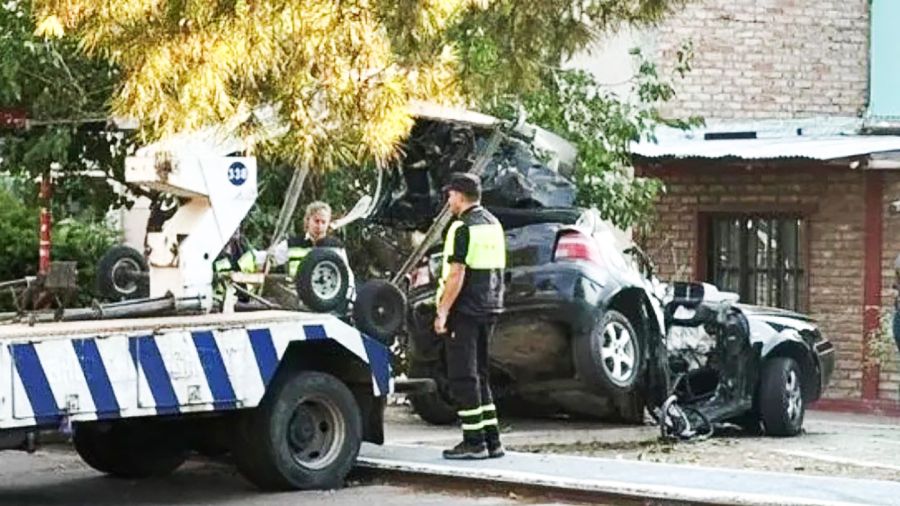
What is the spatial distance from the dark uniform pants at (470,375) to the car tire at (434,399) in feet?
4.16

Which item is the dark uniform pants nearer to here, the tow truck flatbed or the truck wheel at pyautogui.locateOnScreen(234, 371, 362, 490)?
the tow truck flatbed

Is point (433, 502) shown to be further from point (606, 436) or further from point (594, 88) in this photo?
point (594, 88)

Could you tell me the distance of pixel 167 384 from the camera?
34.2 ft

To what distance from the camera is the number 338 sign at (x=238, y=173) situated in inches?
456

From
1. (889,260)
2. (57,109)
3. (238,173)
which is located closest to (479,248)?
(238,173)

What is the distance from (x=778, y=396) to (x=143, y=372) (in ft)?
18.9

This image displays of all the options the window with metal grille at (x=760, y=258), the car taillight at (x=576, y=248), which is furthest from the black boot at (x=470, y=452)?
the window with metal grille at (x=760, y=258)

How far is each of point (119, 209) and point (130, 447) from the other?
16.5ft

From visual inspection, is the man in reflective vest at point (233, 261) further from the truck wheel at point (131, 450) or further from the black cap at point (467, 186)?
the black cap at point (467, 186)

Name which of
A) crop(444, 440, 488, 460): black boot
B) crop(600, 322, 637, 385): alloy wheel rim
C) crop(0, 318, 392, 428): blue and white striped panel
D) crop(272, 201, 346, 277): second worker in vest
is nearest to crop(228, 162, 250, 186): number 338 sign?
crop(0, 318, 392, 428): blue and white striped panel

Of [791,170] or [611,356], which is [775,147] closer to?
[791,170]

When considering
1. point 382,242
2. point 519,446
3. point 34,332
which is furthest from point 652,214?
point 34,332

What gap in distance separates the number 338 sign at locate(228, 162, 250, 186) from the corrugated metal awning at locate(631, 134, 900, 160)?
7.48 m

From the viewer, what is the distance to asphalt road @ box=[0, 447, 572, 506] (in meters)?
11.0
